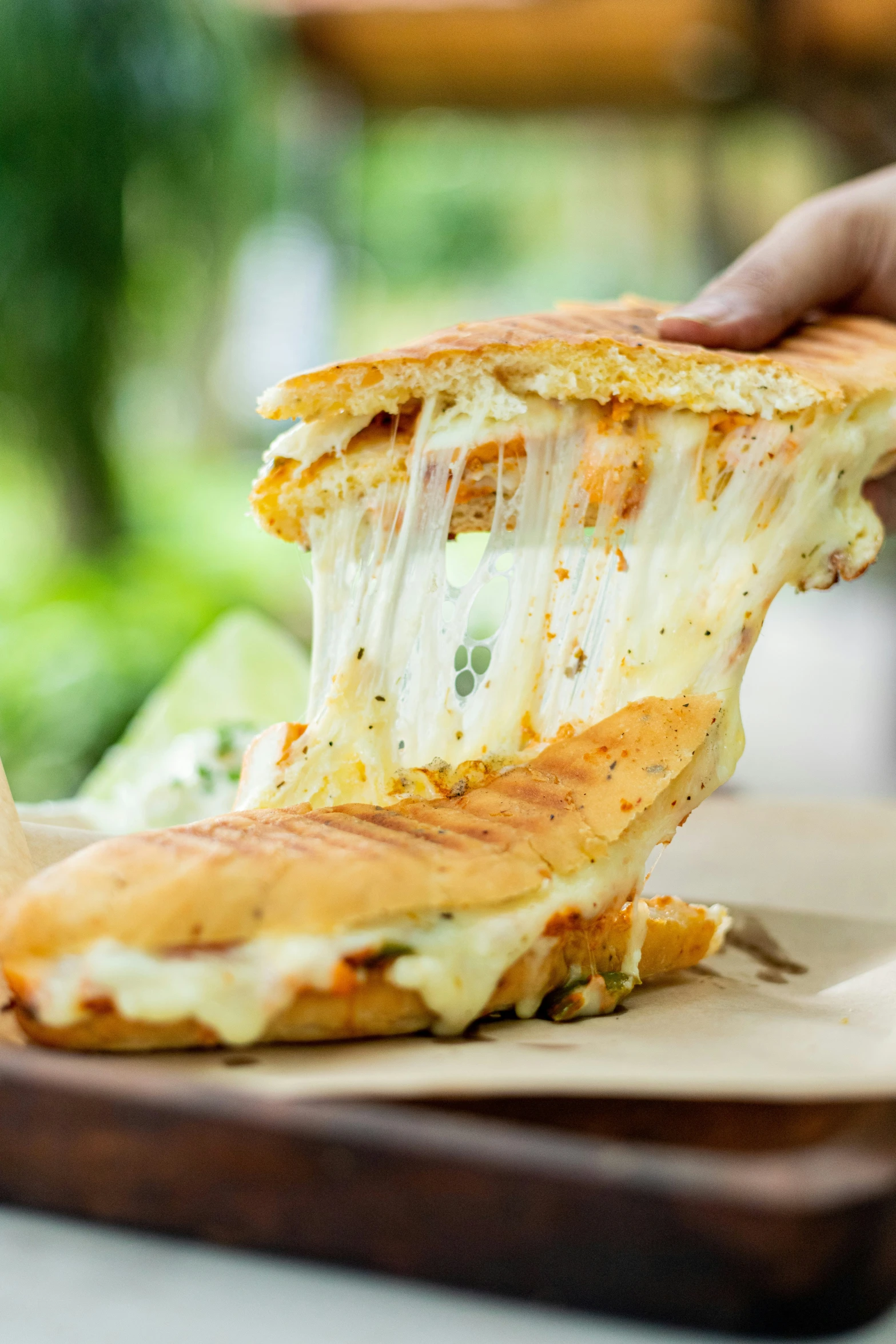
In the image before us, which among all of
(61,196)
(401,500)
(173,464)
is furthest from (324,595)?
(173,464)

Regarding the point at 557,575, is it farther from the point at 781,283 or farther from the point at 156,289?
the point at 156,289

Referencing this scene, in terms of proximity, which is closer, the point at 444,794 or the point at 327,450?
the point at 444,794

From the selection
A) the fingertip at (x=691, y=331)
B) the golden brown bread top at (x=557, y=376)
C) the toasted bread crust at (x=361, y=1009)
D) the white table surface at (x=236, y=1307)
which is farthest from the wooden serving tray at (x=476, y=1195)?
the fingertip at (x=691, y=331)

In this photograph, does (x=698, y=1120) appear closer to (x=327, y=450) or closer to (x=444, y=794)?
(x=444, y=794)

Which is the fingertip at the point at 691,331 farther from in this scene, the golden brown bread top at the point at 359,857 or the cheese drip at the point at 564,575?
the golden brown bread top at the point at 359,857

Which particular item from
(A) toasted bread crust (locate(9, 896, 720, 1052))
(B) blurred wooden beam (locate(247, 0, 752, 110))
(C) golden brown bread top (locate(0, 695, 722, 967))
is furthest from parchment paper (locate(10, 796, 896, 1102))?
(B) blurred wooden beam (locate(247, 0, 752, 110))

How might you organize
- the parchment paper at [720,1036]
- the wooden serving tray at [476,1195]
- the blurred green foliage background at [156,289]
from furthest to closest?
1. the blurred green foliage background at [156,289]
2. the parchment paper at [720,1036]
3. the wooden serving tray at [476,1195]
